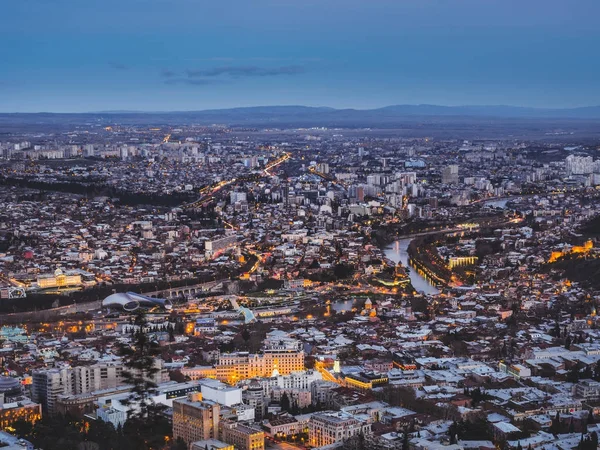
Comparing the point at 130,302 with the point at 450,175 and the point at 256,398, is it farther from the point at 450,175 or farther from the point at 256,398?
the point at 450,175

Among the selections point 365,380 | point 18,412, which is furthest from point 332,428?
point 18,412

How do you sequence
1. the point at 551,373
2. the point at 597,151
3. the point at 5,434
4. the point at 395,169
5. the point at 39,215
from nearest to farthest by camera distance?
the point at 5,434
the point at 551,373
the point at 39,215
the point at 395,169
the point at 597,151

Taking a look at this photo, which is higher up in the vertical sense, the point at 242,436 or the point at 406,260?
the point at 242,436

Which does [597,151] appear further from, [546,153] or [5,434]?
[5,434]

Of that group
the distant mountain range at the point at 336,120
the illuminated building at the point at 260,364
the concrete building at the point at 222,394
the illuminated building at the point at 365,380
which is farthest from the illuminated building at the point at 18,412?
the distant mountain range at the point at 336,120

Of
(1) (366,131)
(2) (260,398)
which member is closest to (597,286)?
(2) (260,398)

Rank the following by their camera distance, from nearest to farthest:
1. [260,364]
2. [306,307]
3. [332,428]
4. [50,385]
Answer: [332,428], [50,385], [260,364], [306,307]

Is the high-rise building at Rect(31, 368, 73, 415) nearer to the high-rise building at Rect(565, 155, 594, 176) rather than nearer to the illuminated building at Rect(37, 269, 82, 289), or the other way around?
the illuminated building at Rect(37, 269, 82, 289)
